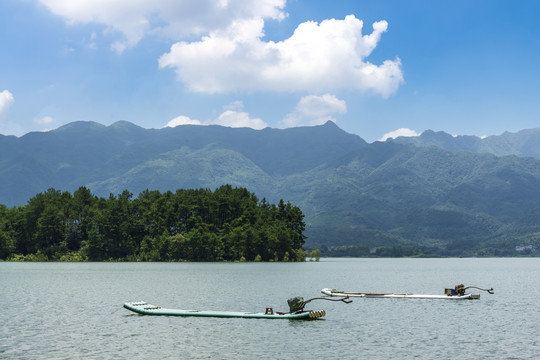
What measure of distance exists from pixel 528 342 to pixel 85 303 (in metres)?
51.9

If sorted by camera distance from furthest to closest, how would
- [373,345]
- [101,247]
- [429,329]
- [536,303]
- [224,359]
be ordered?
[101,247], [536,303], [429,329], [373,345], [224,359]

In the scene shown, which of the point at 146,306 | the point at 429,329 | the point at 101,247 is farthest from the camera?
the point at 101,247

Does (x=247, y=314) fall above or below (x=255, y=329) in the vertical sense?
above

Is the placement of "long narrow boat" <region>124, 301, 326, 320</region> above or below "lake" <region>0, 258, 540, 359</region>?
above

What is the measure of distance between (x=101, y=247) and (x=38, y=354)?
16553cm

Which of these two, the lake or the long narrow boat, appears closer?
the lake

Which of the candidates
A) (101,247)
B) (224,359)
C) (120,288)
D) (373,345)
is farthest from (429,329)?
(101,247)

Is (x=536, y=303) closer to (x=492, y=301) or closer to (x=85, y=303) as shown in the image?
(x=492, y=301)

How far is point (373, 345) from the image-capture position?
44688 millimetres

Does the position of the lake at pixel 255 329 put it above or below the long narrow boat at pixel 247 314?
below

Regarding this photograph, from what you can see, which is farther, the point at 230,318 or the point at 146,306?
the point at 146,306

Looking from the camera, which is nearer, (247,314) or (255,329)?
(255,329)

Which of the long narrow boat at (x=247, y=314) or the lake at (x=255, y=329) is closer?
the lake at (x=255, y=329)

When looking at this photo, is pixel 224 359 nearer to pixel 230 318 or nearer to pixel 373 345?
pixel 373 345
